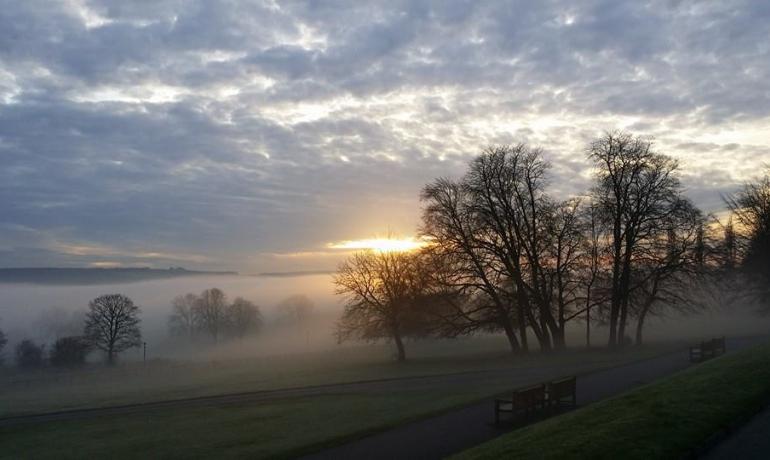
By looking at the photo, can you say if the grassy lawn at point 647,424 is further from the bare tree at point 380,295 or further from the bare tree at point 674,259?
the bare tree at point 380,295

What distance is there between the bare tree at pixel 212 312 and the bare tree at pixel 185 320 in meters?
1.60

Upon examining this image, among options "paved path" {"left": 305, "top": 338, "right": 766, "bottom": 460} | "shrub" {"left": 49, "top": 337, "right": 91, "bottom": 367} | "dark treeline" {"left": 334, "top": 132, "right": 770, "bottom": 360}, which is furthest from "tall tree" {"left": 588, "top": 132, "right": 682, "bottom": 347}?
"shrub" {"left": 49, "top": 337, "right": 91, "bottom": 367}

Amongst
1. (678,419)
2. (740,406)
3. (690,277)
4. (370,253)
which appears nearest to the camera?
(678,419)

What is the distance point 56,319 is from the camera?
7382 inches

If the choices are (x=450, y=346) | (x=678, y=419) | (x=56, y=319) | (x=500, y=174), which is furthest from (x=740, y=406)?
(x=56, y=319)

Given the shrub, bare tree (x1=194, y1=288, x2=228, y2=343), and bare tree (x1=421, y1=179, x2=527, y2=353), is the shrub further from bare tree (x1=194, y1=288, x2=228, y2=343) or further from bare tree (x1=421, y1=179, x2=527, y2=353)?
bare tree (x1=421, y1=179, x2=527, y2=353)

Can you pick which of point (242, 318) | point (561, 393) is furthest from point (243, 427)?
point (242, 318)

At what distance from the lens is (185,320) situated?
159 meters

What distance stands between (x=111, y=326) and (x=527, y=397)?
96.8 meters

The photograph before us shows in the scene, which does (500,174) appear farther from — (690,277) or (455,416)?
(455,416)

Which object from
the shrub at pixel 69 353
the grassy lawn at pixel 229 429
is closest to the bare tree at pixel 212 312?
the shrub at pixel 69 353

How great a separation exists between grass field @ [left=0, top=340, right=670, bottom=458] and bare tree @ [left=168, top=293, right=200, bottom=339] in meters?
130

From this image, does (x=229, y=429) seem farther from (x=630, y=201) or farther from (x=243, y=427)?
(x=630, y=201)

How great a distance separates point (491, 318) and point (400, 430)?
28.6 metres
